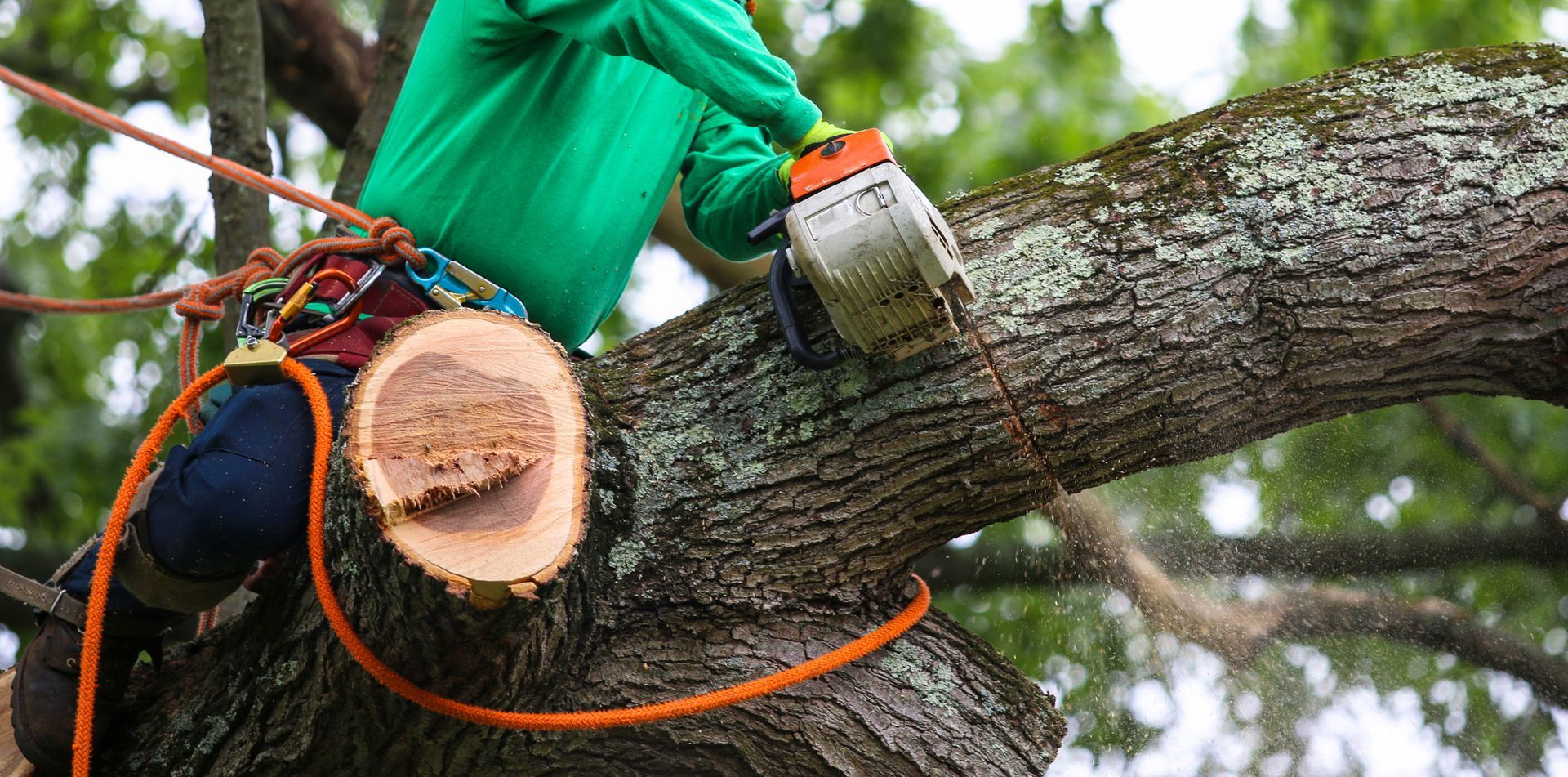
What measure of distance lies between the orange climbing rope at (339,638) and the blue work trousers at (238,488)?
0.04 m

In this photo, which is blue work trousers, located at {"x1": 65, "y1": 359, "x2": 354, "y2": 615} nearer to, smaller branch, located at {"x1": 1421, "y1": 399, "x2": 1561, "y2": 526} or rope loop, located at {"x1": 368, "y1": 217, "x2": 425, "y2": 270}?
rope loop, located at {"x1": 368, "y1": 217, "x2": 425, "y2": 270}

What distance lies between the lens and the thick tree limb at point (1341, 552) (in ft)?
10.2

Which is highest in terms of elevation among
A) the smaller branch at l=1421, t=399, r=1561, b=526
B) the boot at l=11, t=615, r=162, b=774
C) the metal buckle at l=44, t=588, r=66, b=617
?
the metal buckle at l=44, t=588, r=66, b=617

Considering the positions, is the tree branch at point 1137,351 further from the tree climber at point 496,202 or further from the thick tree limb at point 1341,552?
the thick tree limb at point 1341,552

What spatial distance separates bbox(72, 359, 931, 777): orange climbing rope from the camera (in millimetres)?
1734

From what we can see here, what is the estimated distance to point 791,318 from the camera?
6.59 ft

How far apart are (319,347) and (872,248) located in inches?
37.7

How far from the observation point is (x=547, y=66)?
7.59 ft

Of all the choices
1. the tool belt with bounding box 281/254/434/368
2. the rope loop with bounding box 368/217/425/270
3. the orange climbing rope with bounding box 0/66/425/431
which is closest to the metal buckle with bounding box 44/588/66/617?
the orange climbing rope with bounding box 0/66/425/431

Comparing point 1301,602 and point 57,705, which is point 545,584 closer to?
point 57,705

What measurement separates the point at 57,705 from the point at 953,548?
9.14 feet

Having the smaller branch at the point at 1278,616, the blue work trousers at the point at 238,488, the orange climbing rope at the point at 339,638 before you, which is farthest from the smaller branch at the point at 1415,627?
the blue work trousers at the point at 238,488

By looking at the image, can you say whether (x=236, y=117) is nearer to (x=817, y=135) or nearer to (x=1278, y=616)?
(x=817, y=135)

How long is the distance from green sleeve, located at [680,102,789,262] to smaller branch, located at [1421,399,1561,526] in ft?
6.85
